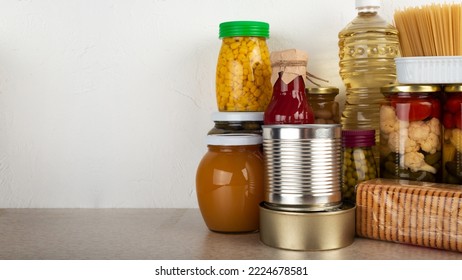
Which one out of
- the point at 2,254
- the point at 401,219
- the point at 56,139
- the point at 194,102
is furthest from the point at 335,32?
the point at 2,254

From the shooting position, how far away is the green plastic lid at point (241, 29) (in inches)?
46.5

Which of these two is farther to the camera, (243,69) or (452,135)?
(243,69)

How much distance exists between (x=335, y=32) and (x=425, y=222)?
479 millimetres

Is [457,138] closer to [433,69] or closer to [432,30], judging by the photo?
[433,69]

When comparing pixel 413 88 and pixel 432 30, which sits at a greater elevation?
pixel 432 30

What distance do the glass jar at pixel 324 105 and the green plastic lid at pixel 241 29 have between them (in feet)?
0.49

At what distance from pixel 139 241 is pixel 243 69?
0.37 metres

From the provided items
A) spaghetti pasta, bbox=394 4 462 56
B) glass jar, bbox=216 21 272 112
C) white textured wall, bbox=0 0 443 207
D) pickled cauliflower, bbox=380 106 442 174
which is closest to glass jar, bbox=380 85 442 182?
pickled cauliflower, bbox=380 106 442 174

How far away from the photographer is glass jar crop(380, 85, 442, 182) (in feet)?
3.51

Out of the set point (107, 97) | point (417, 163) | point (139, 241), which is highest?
point (107, 97)

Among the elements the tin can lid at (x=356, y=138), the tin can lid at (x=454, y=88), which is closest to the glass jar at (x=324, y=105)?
the tin can lid at (x=356, y=138)

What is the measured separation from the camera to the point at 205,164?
3.66 ft

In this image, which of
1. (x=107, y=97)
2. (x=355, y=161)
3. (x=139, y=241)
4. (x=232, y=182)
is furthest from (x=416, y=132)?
(x=107, y=97)

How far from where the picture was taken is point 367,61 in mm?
1229
